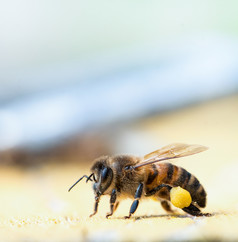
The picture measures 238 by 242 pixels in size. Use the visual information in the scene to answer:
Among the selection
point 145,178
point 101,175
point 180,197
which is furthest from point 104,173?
point 180,197

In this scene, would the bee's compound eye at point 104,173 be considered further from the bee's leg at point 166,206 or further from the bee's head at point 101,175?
the bee's leg at point 166,206

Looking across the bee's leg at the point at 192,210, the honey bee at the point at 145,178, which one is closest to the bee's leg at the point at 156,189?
the honey bee at the point at 145,178

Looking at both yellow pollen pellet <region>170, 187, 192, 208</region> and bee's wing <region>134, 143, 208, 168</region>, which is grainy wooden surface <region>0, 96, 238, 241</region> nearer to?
yellow pollen pellet <region>170, 187, 192, 208</region>

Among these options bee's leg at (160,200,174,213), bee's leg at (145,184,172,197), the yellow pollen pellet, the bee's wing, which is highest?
the bee's wing

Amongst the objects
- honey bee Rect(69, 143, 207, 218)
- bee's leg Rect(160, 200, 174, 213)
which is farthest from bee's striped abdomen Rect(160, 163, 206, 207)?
bee's leg Rect(160, 200, 174, 213)

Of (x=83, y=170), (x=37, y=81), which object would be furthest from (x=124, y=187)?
(x=37, y=81)

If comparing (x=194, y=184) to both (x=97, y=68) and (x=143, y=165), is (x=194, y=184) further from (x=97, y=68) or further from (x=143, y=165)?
(x=97, y=68)
